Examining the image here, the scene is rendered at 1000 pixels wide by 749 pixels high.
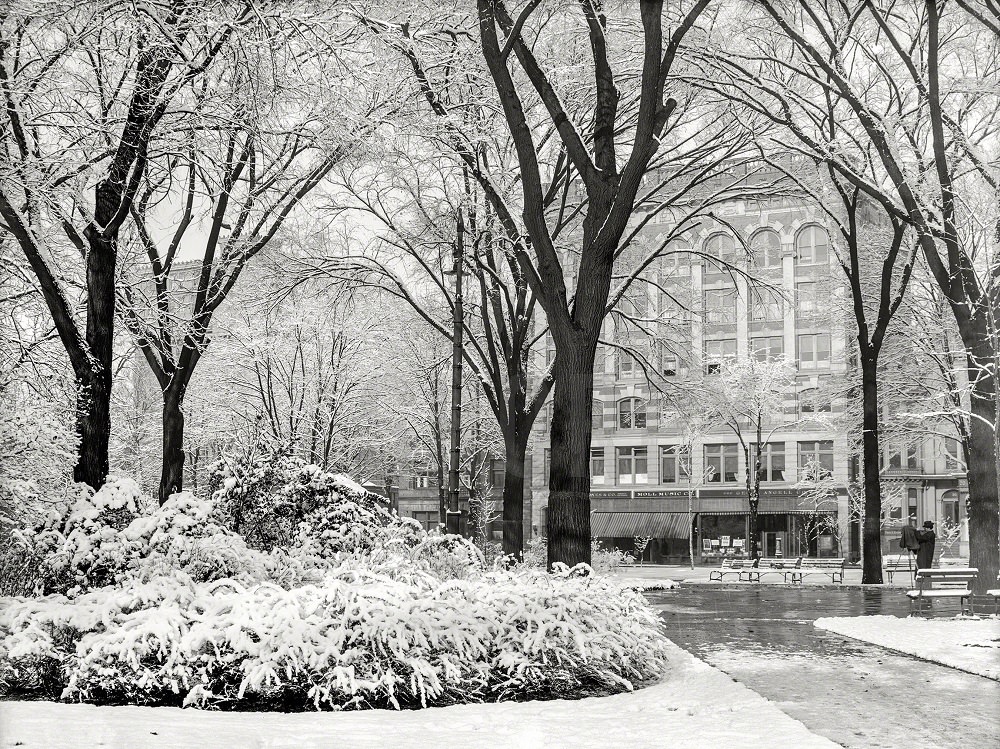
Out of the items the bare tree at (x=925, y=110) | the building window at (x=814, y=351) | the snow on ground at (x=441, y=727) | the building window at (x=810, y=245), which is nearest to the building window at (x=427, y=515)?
the building window at (x=814, y=351)

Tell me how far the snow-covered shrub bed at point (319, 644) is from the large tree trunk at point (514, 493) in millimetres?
11515

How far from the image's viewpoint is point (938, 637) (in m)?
13.4

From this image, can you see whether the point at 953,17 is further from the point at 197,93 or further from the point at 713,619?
the point at 197,93

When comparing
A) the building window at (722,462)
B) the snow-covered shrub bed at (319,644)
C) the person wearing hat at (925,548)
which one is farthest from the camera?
the building window at (722,462)

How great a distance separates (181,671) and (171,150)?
871 centimetres

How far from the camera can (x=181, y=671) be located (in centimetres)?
788

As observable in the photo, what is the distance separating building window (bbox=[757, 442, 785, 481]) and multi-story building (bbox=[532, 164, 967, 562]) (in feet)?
0.18

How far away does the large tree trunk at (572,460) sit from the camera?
12.0m

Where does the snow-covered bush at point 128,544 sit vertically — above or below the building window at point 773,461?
below

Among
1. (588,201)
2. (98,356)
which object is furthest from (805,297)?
(98,356)

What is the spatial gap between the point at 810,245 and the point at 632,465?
1624cm

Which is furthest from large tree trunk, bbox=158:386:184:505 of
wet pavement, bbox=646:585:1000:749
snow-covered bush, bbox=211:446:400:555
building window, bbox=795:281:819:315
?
building window, bbox=795:281:819:315

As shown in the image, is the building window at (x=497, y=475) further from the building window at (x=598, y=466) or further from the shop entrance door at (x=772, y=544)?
the shop entrance door at (x=772, y=544)

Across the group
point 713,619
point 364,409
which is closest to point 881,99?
point 713,619
